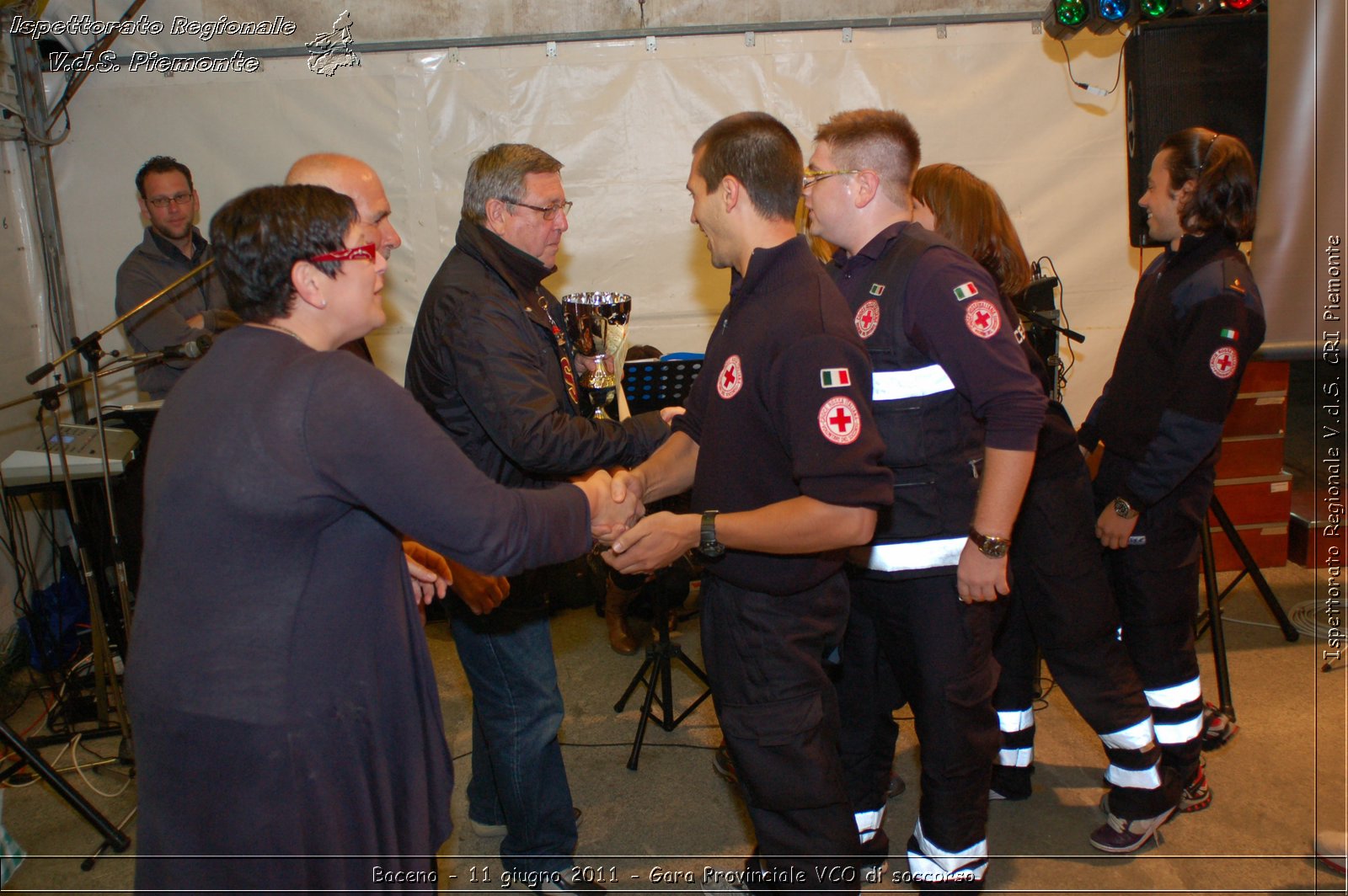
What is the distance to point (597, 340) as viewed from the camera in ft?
10.8

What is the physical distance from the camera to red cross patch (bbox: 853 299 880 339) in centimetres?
235

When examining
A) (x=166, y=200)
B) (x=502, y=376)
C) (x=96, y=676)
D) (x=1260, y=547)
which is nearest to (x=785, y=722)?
(x=502, y=376)

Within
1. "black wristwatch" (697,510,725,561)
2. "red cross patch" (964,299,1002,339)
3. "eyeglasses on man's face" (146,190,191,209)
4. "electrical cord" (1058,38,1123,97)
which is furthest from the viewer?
"electrical cord" (1058,38,1123,97)

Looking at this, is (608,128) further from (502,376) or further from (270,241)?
(270,241)

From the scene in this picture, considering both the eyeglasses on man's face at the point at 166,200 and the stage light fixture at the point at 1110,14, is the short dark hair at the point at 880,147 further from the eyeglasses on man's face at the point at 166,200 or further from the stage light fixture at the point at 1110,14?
the eyeglasses on man's face at the point at 166,200

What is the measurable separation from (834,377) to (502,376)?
931mm

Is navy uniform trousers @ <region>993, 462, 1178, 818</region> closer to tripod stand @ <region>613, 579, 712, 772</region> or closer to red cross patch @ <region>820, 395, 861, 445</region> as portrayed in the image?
red cross patch @ <region>820, 395, 861, 445</region>

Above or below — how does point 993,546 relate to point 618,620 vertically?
above

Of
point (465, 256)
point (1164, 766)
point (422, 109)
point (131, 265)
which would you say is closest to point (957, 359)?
point (465, 256)

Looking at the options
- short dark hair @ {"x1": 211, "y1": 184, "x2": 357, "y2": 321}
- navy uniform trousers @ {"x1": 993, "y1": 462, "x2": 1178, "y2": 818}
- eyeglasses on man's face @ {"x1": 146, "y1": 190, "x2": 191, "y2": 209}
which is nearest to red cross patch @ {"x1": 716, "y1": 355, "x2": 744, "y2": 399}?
short dark hair @ {"x1": 211, "y1": 184, "x2": 357, "y2": 321}

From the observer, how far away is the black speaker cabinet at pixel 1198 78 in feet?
13.0

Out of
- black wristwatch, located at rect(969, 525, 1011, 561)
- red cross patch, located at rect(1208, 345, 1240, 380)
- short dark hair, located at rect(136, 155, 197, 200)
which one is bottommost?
black wristwatch, located at rect(969, 525, 1011, 561)

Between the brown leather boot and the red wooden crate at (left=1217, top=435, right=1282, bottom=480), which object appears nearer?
the brown leather boot

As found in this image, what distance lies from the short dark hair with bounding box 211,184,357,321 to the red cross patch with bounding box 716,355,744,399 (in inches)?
33.8
